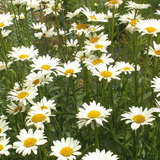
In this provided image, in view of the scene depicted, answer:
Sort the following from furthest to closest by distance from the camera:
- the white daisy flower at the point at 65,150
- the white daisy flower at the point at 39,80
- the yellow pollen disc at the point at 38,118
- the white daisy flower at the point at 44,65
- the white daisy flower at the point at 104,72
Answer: the white daisy flower at the point at 44,65
the white daisy flower at the point at 39,80
the white daisy flower at the point at 104,72
the yellow pollen disc at the point at 38,118
the white daisy flower at the point at 65,150

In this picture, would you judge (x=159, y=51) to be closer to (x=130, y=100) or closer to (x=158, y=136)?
(x=130, y=100)

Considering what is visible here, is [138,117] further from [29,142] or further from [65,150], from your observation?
[29,142]

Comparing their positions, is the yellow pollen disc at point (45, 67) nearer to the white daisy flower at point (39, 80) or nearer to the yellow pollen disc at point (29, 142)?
the white daisy flower at point (39, 80)

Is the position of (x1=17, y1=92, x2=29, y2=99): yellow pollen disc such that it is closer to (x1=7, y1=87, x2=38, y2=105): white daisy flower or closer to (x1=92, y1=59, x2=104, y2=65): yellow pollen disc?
(x1=7, y1=87, x2=38, y2=105): white daisy flower

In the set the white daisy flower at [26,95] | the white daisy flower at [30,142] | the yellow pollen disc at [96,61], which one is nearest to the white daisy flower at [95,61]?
the yellow pollen disc at [96,61]

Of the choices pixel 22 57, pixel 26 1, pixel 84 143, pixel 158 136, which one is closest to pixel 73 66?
pixel 22 57

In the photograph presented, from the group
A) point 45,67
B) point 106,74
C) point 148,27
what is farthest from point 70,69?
point 148,27

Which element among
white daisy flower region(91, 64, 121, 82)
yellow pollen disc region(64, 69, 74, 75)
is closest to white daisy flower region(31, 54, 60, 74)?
yellow pollen disc region(64, 69, 74, 75)

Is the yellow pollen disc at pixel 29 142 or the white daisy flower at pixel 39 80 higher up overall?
the white daisy flower at pixel 39 80
